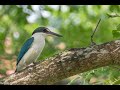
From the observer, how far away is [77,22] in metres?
6.17

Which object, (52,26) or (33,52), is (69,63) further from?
(52,26)

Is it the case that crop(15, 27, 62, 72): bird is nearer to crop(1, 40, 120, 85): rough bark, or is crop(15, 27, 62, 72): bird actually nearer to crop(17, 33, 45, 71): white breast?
crop(17, 33, 45, 71): white breast

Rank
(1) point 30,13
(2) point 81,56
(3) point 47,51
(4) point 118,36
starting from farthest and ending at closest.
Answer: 1. (1) point 30,13
2. (3) point 47,51
3. (4) point 118,36
4. (2) point 81,56

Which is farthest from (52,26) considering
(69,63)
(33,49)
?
(69,63)

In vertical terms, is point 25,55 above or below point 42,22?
below

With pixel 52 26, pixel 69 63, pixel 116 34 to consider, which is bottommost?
pixel 69 63

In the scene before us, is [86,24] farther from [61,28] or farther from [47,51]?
[47,51]

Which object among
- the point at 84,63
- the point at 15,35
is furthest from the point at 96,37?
the point at 84,63

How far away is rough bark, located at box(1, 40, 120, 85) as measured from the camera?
109 inches

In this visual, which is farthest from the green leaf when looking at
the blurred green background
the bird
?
the blurred green background

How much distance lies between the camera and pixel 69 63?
2.79 m

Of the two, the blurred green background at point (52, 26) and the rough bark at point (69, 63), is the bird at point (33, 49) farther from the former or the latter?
the blurred green background at point (52, 26)

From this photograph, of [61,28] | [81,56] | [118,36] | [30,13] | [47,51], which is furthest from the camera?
[61,28]

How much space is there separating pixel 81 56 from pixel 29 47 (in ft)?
1.61
